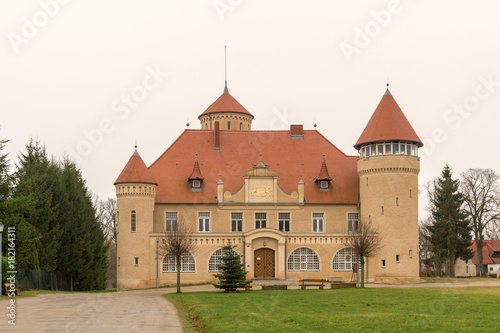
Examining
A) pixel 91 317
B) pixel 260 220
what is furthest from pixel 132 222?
pixel 91 317

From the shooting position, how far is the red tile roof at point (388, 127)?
1969 inches

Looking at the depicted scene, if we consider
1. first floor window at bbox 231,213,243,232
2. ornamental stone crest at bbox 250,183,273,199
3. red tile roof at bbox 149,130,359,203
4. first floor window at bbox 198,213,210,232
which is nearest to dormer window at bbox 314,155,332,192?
red tile roof at bbox 149,130,359,203

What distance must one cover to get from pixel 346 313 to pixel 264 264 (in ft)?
94.9

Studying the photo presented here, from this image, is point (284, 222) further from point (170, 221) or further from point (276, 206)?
point (170, 221)

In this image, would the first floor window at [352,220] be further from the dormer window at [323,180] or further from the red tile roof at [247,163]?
the dormer window at [323,180]

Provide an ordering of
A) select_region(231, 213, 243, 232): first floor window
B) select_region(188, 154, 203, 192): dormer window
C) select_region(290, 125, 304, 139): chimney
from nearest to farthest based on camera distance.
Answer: select_region(231, 213, 243, 232): first floor window
select_region(188, 154, 203, 192): dormer window
select_region(290, 125, 304, 139): chimney

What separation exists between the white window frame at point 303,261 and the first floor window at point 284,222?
2.41 metres

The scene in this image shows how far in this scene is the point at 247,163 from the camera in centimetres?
5475

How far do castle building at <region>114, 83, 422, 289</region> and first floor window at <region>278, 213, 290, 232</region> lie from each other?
0.08m

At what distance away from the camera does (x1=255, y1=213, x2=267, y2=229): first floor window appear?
52.5m

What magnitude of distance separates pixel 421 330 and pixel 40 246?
33.9m

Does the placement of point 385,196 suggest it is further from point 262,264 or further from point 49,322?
point 49,322

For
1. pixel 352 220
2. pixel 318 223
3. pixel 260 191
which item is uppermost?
pixel 260 191

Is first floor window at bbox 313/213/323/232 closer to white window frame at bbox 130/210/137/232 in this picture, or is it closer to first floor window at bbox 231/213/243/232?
first floor window at bbox 231/213/243/232
